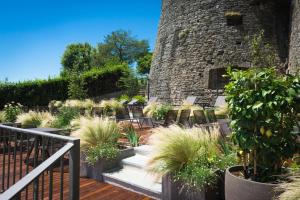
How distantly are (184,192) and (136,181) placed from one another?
84cm

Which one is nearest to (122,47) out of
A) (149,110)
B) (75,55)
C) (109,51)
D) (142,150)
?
(109,51)

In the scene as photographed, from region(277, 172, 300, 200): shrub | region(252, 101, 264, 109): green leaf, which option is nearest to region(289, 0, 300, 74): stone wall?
region(252, 101, 264, 109): green leaf

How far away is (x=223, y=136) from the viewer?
3.55m

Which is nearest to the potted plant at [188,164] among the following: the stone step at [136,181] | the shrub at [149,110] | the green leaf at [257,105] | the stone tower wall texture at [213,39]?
the stone step at [136,181]

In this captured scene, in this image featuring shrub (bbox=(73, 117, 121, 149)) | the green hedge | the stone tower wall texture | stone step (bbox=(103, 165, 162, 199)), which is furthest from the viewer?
the green hedge

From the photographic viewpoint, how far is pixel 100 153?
4.00 meters

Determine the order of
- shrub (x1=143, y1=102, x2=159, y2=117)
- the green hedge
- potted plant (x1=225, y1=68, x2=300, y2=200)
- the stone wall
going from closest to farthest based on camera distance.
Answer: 1. potted plant (x1=225, y1=68, x2=300, y2=200)
2. shrub (x1=143, y1=102, x2=159, y2=117)
3. the stone wall
4. the green hedge

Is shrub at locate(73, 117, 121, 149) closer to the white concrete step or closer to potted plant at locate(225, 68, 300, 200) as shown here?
the white concrete step

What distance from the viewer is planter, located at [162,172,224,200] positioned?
2.87 metres

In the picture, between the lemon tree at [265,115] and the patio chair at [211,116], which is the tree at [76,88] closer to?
the patio chair at [211,116]

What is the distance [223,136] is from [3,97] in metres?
16.7

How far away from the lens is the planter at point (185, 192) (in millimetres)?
2869

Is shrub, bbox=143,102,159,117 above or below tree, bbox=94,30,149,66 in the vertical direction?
below

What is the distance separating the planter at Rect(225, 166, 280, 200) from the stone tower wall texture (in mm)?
9977
